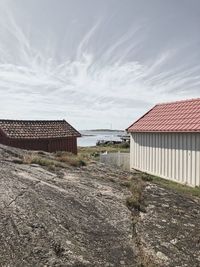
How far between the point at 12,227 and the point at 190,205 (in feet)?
13.9

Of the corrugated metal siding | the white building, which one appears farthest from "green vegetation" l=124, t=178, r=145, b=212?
the corrugated metal siding

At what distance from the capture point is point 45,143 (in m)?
26.1

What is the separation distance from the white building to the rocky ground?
28.0ft

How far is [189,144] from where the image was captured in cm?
1689

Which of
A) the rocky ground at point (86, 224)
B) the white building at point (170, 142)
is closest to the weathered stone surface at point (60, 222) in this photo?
the rocky ground at point (86, 224)

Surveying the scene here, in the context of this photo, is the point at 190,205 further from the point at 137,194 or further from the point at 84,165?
the point at 84,165

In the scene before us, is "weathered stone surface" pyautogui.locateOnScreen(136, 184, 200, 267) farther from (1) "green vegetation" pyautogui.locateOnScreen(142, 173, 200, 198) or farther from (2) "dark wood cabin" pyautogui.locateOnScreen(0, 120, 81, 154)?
(2) "dark wood cabin" pyautogui.locateOnScreen(0, 120, 81, 154)

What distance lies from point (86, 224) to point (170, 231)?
4.97 feet

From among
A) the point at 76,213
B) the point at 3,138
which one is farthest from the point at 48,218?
the point at 3,138

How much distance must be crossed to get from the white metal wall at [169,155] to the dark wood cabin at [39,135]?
255 inches

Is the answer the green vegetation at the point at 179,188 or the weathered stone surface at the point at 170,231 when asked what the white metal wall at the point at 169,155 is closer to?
the green vegetation at the point at 179,188

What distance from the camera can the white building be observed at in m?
16.8

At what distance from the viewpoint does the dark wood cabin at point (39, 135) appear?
24.7m

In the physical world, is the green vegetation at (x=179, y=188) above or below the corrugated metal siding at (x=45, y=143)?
below
